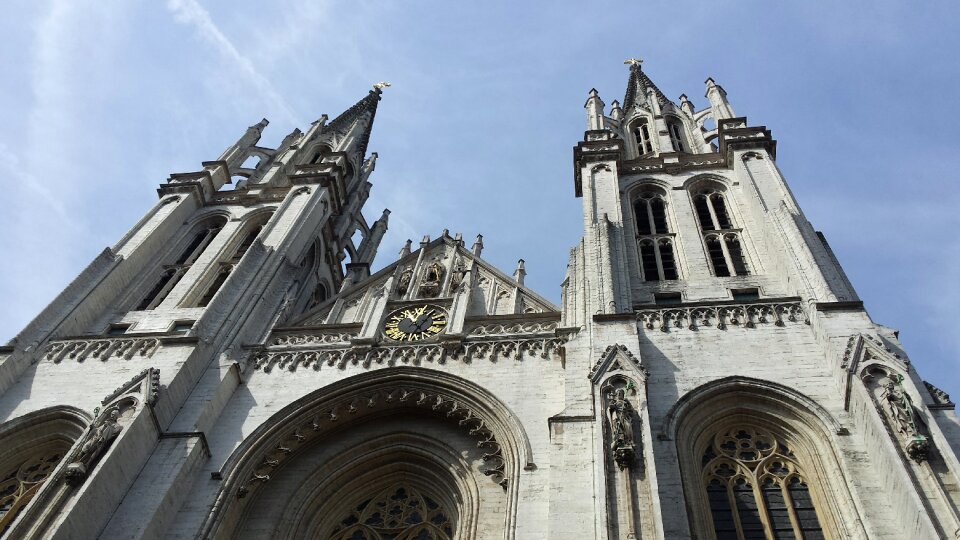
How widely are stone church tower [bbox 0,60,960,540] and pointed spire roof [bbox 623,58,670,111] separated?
9.24 metres

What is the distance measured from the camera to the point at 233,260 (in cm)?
2312

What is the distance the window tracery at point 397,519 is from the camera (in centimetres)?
1538

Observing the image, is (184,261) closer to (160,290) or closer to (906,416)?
(160,290)

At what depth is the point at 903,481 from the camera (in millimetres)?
11250

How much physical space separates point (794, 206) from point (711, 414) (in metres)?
7.33

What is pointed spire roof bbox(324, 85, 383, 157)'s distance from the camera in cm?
3359

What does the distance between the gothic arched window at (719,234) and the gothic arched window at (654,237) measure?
88 cm

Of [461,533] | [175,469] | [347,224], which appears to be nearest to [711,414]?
[461,533]

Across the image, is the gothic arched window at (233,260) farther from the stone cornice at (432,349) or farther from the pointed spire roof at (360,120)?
the pointed spire roof at (360,120)

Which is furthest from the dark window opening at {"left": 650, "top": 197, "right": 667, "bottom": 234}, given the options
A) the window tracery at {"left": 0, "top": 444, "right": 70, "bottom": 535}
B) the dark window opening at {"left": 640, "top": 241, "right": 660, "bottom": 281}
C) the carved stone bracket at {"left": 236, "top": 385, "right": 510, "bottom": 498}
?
the window tracery at {"left": 0, "top": 444, "right": 70, "bottom": 535}

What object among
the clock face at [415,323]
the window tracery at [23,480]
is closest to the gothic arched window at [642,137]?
the clock face at [415,323]

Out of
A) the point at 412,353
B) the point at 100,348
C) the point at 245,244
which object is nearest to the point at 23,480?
the point at 100,348

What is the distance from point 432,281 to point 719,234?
7301 mm

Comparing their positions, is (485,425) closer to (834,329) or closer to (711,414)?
(711,414)
